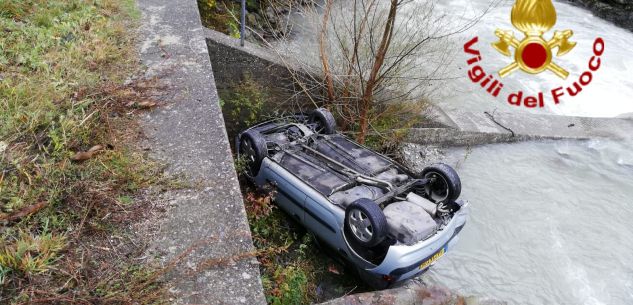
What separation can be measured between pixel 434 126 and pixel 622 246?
3.21 meters

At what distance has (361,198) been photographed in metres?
4.75

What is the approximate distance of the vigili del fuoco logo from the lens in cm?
619

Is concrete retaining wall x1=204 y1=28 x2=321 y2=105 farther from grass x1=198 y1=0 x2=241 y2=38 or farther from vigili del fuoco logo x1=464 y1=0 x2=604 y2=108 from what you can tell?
vigili del fuoco logo x1=464 y1=0 x2=604 y2=108

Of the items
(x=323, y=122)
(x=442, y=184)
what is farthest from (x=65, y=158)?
(x=442, y=184)

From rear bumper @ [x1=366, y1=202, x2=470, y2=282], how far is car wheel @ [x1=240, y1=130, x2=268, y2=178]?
2021mm

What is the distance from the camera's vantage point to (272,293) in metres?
4.12

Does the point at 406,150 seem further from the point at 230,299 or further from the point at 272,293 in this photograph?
the point at 230,299

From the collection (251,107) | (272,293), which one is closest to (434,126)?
(251,107)

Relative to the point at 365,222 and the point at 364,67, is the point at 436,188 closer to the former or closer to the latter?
the point at 365,222

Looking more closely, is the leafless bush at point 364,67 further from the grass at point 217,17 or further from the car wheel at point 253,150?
the grass at point 217,17

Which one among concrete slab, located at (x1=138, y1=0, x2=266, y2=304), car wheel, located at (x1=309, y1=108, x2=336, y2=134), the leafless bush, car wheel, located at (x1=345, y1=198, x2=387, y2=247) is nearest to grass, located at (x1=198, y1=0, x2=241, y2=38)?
the leafless bush

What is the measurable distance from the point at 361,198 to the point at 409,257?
742 mm

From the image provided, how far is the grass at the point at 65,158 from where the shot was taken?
2.62 m

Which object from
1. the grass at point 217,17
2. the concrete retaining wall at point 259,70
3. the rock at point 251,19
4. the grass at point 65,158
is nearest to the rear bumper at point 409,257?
the grass at point 65,158
